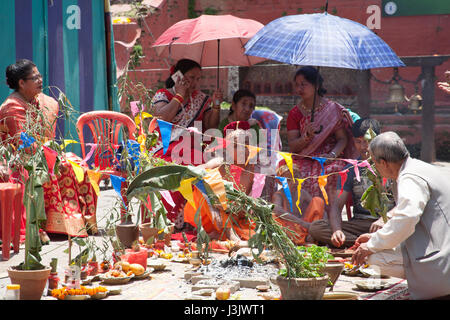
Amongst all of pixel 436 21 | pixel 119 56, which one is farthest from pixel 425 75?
pixel 119 56

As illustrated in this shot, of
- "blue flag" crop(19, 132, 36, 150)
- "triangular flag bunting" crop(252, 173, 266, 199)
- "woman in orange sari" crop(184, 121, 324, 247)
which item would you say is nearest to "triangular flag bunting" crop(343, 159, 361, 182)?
"woman in orange sari" crop(184, 121, 324, 247)

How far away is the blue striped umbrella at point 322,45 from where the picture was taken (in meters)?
5.43

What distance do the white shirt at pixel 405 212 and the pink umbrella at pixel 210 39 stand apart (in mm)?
3113

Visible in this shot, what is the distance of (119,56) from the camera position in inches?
486

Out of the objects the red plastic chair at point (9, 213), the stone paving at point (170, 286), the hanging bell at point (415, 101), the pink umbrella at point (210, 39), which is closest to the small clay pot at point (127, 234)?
the stone paving at point (170, 286)

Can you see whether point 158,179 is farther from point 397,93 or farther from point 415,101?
point 415,101

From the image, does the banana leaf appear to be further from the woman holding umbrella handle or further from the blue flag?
the woman holding umbrella handle

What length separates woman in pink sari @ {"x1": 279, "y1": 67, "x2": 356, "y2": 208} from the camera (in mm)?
5973

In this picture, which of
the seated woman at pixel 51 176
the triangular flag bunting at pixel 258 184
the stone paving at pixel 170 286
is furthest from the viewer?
the triangular flag bunting at pixel 258 184

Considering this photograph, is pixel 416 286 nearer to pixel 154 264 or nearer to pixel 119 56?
pixel 154 264

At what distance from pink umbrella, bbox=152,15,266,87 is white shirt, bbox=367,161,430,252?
3113mm

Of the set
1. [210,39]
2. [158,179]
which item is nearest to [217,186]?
[158,179]

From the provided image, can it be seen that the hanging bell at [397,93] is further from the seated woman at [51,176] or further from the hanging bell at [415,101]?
the seated woman at [51,176]
